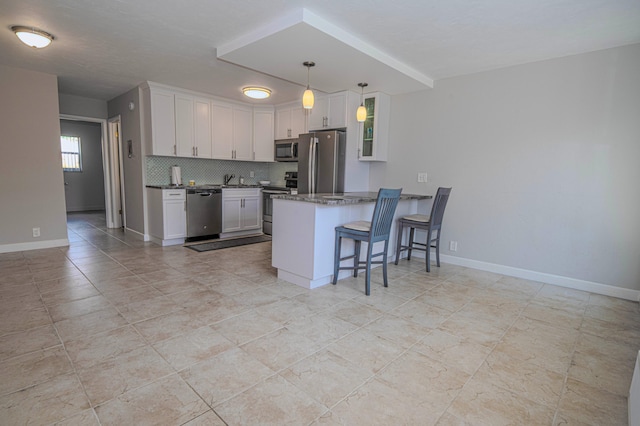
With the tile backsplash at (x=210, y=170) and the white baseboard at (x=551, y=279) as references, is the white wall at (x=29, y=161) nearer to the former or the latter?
the tile backsplash at (x=210, y=170)

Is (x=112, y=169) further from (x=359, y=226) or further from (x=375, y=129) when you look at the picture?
(x=359, y=226)

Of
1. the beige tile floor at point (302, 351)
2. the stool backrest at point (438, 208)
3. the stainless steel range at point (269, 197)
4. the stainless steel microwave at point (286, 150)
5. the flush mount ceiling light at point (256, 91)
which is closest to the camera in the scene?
the beige tile floor at point (302, 351)

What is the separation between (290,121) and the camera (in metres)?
5.87

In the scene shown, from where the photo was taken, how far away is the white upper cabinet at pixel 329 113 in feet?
15.5

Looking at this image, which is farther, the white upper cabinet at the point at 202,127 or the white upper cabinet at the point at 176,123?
the white upper cabinet at the point at 202,127

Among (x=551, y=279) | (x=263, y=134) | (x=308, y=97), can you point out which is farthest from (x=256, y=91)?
(x=551, y=279)

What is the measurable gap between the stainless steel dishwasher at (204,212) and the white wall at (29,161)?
5.76 ft

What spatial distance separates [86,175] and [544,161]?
390 inches

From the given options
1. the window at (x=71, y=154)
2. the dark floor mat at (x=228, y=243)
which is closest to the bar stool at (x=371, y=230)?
the dark floor mat at (x=228, y=243)

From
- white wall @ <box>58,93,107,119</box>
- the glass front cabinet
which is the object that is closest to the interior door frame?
white wall @ <box>58,93,107,119</box>

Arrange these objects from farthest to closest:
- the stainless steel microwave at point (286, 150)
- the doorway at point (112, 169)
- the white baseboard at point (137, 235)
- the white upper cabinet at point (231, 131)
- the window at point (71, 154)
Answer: the window at point (71, 154)
the doorway at point (112, 169)
the stainless steel microwave at point (286, 150)
the white upper cabinet at point (231, 131)
the white baseboard at point (137, 235)

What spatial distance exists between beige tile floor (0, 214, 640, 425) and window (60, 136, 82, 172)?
5828mm

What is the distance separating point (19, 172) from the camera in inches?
169

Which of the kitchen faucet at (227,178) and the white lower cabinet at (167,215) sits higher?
the kitchen faucet at (227,178)
